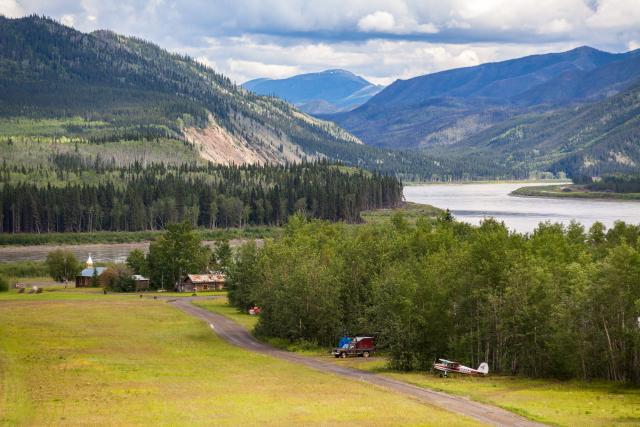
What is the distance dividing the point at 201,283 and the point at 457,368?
297ft

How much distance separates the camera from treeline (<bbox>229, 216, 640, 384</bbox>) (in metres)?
65.3

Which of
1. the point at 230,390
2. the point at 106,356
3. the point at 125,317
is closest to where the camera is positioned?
the point at 230,390

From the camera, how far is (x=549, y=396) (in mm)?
58406

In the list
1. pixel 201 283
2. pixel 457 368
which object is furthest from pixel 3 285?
pixel 457 368

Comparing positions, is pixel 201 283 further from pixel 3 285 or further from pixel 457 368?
pixel 457 368

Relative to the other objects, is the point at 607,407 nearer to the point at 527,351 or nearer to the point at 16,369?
the point at 527,351

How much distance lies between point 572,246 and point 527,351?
22.3 meters

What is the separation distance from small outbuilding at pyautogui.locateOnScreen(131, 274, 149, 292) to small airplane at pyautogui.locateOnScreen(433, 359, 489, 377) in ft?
294

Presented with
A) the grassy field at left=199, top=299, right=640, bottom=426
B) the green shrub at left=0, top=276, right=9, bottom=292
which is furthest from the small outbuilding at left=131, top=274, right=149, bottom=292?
the grassy field at left=199, top=299, right=640, bottom=426

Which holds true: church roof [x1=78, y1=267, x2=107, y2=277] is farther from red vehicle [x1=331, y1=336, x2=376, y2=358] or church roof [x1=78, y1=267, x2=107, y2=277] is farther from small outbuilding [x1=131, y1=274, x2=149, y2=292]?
red vehicle [x1=331, y1=336, x2=376, y2=358]

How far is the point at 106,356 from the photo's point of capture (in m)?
74.9

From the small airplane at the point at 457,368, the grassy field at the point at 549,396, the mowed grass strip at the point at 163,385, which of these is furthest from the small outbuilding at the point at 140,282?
the small airplane at the point at 457,368

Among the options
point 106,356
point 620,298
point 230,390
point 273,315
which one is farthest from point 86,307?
point 620,298

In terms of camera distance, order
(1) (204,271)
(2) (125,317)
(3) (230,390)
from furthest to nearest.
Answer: (1) (204,271) → (2) (125,317) → (3) (230,390)
